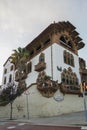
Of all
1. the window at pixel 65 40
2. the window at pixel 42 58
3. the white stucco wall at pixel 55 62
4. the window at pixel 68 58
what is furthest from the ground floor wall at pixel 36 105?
the window at pixel 65 40

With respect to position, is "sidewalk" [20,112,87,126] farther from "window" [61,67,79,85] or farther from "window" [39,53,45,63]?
"window" [39,53,45,63]

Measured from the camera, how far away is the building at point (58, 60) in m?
26.4

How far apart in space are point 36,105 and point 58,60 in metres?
9.60

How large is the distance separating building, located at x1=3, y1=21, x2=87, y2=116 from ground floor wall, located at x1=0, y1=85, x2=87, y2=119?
0.41m

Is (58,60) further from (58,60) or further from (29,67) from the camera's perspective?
(29,67)

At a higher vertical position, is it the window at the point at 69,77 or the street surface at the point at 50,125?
the window at the point at 69,77

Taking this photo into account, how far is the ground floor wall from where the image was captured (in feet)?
68.8

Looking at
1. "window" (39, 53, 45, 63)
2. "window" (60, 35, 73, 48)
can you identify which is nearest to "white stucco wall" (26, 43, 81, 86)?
"window" (39, 53, 45, 63)

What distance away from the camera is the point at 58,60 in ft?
90.8

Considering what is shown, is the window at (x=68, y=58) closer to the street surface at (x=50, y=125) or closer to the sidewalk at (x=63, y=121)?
the sidewalk at (x=63, y=121)

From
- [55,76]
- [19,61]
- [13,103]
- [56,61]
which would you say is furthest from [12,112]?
[19,61]

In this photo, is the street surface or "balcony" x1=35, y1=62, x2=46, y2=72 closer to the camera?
the street surface

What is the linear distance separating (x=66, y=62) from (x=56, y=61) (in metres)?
3.43

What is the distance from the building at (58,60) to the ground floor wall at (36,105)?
414mm
